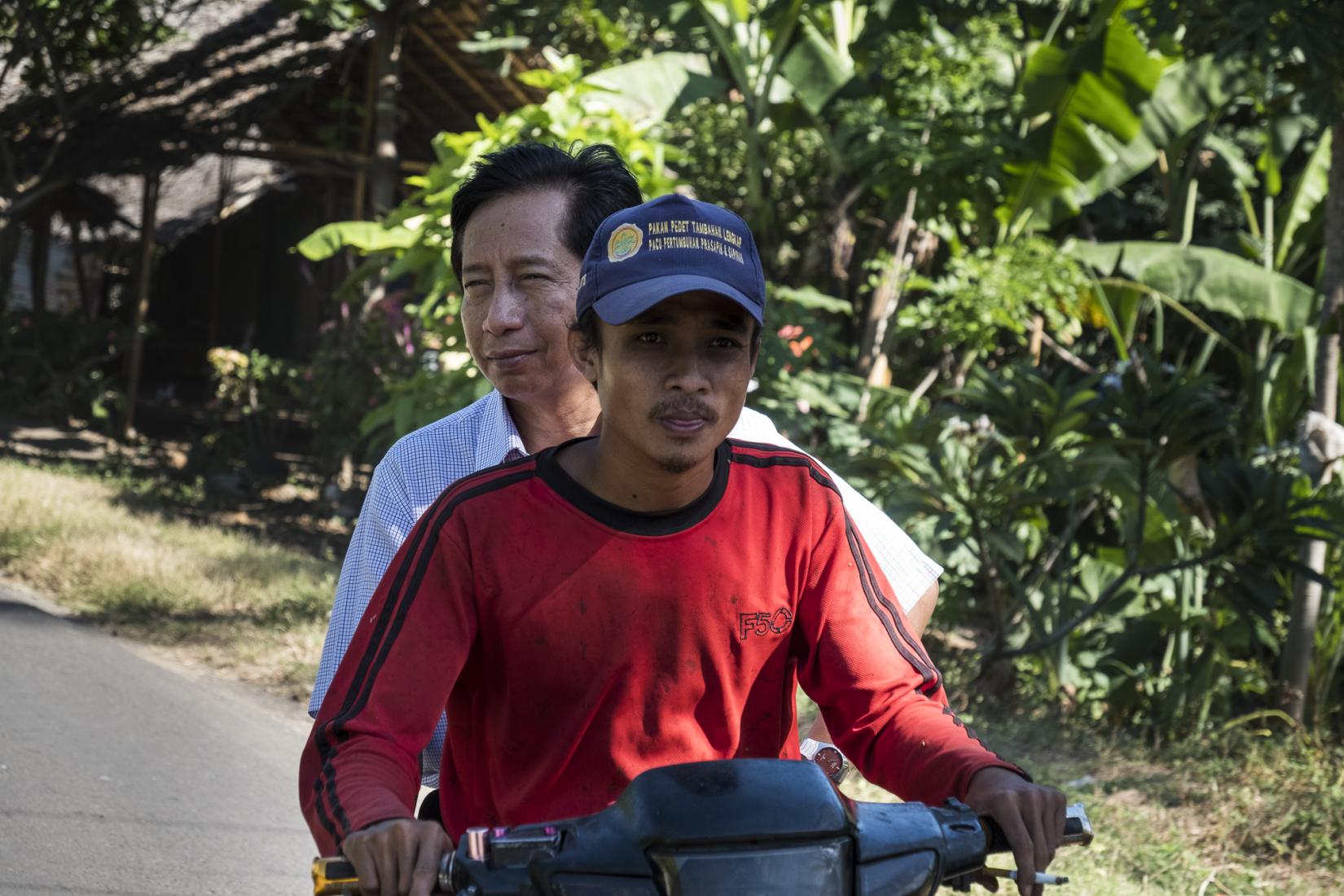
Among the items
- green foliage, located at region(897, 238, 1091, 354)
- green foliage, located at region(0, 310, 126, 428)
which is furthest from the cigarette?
green foliage, located at region(0, 310, 126, 428)

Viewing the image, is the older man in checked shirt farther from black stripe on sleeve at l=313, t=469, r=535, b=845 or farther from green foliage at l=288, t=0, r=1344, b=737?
green foliage at l=288, t=0, r=1344, b=737

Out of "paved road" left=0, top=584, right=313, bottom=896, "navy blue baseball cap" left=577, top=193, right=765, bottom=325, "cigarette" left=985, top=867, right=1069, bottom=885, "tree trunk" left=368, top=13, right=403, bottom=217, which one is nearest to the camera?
"cigarette" left=985, top=867, right=1069, bottom=885

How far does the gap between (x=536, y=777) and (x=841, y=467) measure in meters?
4.74

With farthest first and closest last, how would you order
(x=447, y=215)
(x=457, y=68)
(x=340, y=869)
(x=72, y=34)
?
(x=72, y=34) < (x=457, y=68) < (x=447, y=215) < (x=340, y=869)

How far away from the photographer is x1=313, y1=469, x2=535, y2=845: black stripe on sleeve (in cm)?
163

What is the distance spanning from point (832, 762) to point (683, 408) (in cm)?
71

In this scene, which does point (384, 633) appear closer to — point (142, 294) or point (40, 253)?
point (142, 294)

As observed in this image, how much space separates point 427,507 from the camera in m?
2.34

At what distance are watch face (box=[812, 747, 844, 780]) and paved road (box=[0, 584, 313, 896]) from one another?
8.50ft

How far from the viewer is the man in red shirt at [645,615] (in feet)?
5.67

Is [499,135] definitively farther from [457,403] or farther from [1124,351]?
[1124,351]

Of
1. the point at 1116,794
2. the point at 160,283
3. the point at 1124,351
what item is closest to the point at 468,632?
the point at 1116,794

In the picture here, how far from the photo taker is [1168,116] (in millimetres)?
8258

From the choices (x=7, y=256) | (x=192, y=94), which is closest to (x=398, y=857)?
(x=192, y=94)
